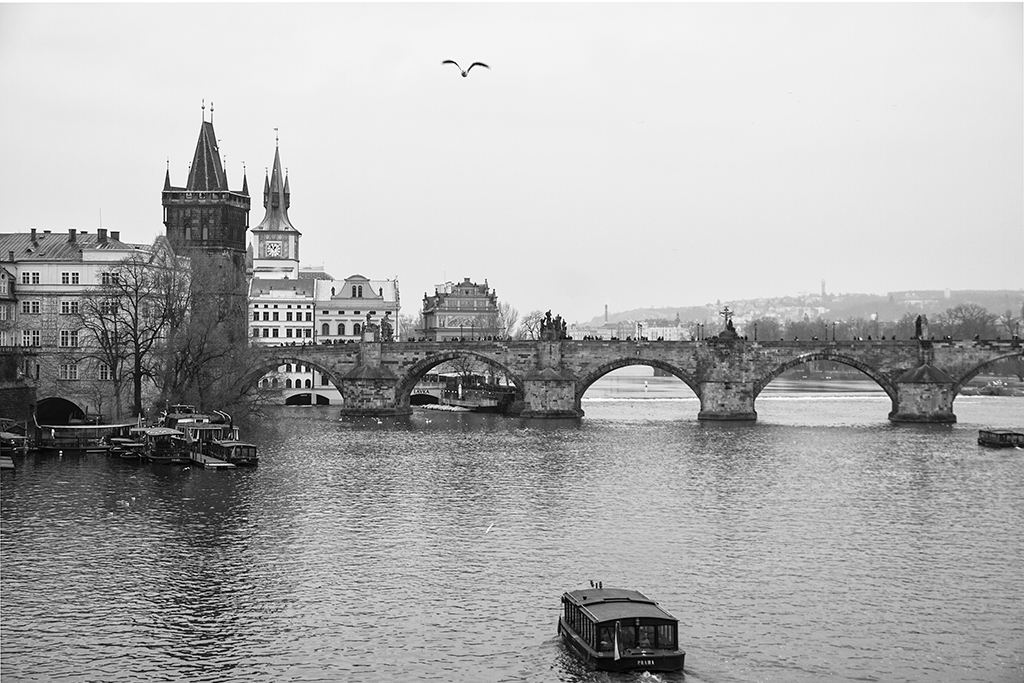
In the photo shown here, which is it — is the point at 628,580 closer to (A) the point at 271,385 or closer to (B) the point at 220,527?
(B) the point at 220,527

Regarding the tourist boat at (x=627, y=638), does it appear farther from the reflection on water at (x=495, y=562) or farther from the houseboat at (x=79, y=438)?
the houseboat at (x=79, y=438)

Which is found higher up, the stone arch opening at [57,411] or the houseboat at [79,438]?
the stone arch opening at [57,411]

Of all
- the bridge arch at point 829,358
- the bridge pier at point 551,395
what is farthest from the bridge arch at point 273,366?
the bridge arch at point 829,358

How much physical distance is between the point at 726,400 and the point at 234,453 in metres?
42.2

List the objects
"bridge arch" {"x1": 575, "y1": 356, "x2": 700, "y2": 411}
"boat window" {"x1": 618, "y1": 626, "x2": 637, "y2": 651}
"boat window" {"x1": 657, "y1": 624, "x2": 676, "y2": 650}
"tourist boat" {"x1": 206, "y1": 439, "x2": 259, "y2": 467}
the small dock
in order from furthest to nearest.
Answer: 1. "bridge arch" {"x1": 575, "y1": 356, "x2": 700, "y2": 411}
2. "tourist boat" {"x1": 206, "y1": 439, "x2": 259, "y2": 467}
3. the small dock
4. "boat window" {"x1": 657, "y1": 624, "x2": 676, "y2": 650}
5. "boat window" {"x1": 618, "y1": 626, "x2": 637, "y2": 651}

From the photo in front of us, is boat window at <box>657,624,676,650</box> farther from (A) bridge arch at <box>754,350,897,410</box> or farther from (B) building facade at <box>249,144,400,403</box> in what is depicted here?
(B) building facade at <box>249,144,400,403</box>

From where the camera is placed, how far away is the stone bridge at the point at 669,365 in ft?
297

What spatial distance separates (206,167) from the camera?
4631 inches

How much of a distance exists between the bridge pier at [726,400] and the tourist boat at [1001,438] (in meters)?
20.8

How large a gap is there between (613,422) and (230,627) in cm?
5980

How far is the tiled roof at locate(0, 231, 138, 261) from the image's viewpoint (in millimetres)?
83438

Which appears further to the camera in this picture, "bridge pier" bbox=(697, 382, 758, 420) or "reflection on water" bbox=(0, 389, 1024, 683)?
"bridge pier" bbox=(697, 382, 758, 420)

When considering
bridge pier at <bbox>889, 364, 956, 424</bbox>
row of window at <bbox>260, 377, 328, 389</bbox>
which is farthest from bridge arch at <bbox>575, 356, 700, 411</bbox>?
row of window at <bbox>260, 377, 328, 389</bbox>

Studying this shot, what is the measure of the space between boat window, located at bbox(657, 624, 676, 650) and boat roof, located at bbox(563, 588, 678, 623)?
0.73 ft
